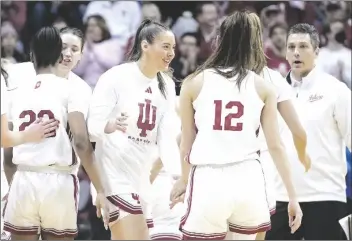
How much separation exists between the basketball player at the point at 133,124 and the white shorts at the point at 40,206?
0.24 meters

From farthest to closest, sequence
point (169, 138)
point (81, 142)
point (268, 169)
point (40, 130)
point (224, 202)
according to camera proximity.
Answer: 1. point (268, 169)
2. point (169, 138)
3. point (81, 142)
4. point (40, 130)
5. point (224, 202)

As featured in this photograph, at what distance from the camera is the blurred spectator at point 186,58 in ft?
21.2

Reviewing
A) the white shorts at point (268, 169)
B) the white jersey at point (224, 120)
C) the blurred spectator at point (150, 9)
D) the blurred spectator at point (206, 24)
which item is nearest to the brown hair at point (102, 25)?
the blurred spectator at point (150, 9)

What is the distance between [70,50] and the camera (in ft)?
16.0

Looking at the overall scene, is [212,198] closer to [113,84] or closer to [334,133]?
[113,84]

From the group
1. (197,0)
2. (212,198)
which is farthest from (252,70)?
(197,0)

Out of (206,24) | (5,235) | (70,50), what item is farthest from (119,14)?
(5,235)

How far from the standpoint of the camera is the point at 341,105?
527 centimetres

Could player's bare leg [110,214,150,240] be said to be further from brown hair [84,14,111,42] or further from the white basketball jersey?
brown hair [84,14,111,42]

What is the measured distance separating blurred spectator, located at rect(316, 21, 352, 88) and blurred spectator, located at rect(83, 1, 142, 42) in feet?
5.01

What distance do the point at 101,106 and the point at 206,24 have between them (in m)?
2.61

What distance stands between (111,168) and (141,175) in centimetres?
18

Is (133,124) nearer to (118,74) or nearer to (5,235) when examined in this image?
(118,74)

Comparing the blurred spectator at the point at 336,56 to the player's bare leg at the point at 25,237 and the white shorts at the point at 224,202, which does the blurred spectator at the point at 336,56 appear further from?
the player's bare leg at the point at 25,237
